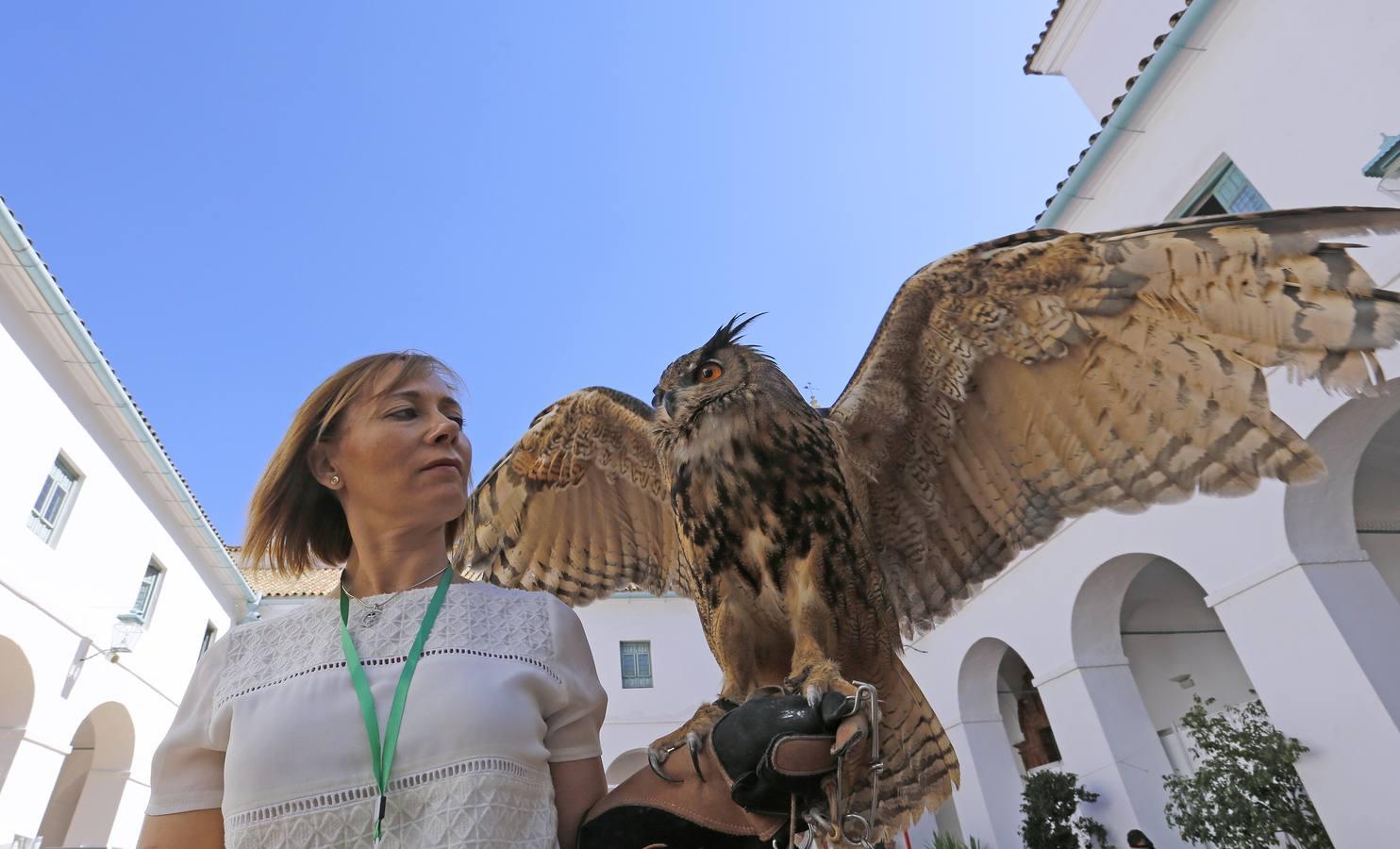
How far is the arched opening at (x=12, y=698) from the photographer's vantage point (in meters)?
7.90

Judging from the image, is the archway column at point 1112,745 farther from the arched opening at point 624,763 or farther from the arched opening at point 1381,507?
the arched opening at point 624,763

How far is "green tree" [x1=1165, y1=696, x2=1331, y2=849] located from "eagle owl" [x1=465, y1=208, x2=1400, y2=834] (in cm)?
600

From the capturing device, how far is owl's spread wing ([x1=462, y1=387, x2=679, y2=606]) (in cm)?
299

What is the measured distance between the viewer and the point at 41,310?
26.2 feet

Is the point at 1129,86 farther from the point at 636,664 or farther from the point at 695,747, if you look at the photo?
the point at 636,664

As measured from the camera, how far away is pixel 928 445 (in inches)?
111

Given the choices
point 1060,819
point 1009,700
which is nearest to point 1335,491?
point 1060,819

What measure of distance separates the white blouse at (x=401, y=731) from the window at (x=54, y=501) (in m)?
9.24

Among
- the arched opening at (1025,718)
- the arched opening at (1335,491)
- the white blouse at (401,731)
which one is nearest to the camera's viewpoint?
the white blouse at (401,731)

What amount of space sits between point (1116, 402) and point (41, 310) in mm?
10281

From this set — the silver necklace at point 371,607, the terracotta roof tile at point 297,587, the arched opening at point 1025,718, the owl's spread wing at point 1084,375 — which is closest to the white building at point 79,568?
the terracotta roof tile at point 297,587

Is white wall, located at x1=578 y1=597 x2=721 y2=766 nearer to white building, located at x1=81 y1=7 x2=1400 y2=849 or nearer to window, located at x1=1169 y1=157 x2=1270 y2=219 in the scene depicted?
white building, located at x1=81 y1=7 x2=1400 y2=849

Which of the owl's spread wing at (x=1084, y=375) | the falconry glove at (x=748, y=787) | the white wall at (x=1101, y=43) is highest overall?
the white wall at (x=1101, y=43)

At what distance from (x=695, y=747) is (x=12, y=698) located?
34.2 ft
